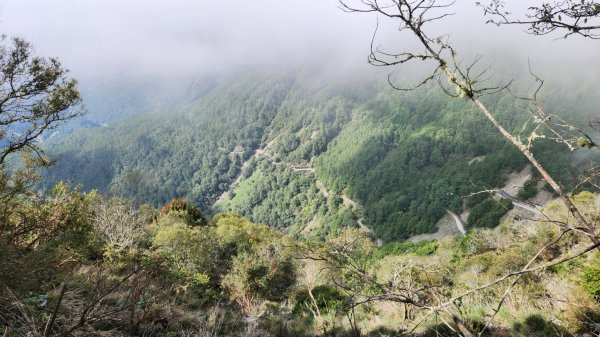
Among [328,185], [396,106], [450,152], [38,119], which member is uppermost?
[38,119]

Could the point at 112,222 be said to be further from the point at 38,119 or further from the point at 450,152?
the point at 450,152

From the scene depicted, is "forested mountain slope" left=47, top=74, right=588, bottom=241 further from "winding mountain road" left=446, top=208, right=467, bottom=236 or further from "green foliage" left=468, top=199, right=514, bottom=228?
"green foliage" left=468, top=199, right=514, bottom=228

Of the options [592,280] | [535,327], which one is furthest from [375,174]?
[535,327]

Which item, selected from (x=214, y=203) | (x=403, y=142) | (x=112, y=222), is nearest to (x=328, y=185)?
(x=403, y=142)

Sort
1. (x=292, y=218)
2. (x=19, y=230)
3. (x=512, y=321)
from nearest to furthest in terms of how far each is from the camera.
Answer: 1. (x=512, y=321)
2. (x=19, y=230)
3. (x=292, y=218)

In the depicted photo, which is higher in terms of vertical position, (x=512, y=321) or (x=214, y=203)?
(x=512, y=321)

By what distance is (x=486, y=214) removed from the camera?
268ft

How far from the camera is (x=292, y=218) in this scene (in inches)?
5723

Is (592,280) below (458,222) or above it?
above

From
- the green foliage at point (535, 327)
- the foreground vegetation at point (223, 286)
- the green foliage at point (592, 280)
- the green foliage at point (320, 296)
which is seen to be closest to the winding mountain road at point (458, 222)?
the foreground vegetation at point (223, 286)

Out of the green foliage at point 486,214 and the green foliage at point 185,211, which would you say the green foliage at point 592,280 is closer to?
the green foliage at point 185,211

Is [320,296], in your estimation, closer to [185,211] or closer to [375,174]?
[185,211]

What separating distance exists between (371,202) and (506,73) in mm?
81754

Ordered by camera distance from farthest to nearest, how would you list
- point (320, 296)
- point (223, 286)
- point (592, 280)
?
point (223, 286) < point (320, 296) < point (592, 280)
